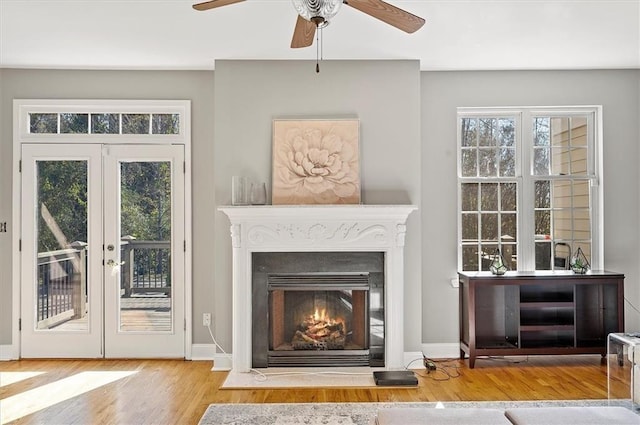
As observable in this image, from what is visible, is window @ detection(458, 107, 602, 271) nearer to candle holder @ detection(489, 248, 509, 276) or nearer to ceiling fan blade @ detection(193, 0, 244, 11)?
candle holder @ detection(489, 248, 509, 276)

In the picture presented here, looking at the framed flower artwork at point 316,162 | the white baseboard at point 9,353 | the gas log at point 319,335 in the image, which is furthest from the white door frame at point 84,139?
the gas log at point 319,335

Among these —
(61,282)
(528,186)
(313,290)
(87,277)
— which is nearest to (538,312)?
(528,186)

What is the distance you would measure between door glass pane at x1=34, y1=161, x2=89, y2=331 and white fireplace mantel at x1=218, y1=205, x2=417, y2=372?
5.06ft

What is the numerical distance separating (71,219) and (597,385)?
4.74 metres

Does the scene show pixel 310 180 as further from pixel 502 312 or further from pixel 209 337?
pixel 502 312

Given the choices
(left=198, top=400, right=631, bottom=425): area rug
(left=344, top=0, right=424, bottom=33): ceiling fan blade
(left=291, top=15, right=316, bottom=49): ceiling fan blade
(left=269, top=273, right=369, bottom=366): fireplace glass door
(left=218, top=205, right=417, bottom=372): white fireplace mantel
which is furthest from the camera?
(left=269, top=273, right=369, bottom=366): fireplace glass door

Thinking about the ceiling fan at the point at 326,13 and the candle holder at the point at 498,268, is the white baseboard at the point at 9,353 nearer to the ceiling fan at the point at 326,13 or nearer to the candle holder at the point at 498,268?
the ceiling fan at the point at 326,13

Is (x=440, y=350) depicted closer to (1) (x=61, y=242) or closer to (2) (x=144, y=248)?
(2) (x=144, y=248)

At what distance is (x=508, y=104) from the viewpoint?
15.5 feet

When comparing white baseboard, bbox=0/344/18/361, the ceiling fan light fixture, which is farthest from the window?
white baseboard, bbox=0/344/18/361

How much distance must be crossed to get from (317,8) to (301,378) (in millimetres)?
2950

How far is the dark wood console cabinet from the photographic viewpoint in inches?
168

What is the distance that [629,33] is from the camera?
376 centimetres

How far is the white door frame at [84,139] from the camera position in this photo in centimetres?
458
